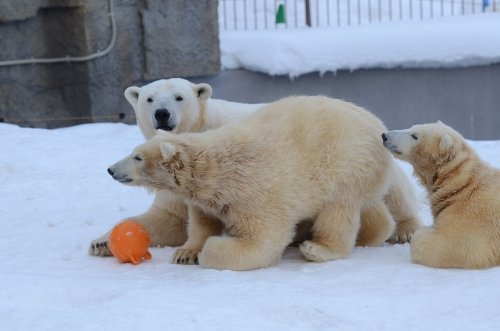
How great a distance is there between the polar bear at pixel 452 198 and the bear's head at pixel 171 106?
1.22 meters

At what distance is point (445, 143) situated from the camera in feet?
13.4

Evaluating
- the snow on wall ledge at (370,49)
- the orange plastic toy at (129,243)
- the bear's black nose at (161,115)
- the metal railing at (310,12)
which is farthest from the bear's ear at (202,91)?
the metal railing at (310,12)

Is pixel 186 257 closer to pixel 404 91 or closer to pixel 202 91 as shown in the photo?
pixel 202 91

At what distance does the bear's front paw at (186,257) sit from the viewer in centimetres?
411

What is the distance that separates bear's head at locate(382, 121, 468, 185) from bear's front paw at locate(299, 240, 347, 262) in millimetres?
516

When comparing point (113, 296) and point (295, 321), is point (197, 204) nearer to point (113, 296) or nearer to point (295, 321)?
point (113, 296)

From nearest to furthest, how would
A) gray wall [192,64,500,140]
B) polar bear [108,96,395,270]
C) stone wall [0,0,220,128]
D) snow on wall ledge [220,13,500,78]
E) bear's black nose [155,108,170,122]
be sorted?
polar bear [108,96,395,270] → bear's black nose [155,108,170,122] → stone wall [0,0,220,128] → snow on wall ledge [220,13,500,78] → gray wall [192,64,500,140]

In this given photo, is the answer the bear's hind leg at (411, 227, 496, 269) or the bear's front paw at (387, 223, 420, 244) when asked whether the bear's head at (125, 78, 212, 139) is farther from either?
the bear's hind leg at (411, 227, 496, 269)

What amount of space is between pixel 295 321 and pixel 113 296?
2.19ft

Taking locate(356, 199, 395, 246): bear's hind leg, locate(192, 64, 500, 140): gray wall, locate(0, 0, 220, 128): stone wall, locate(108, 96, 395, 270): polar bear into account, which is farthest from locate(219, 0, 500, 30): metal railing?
locate(108, 96, 395, 270): polar bear

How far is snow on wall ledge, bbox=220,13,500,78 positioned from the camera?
359 inches

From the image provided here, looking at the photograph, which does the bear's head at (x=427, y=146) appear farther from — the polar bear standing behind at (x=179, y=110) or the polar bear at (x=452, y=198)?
the polar bear standing behind at (x=179, y=110)

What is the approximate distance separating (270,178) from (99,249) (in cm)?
91


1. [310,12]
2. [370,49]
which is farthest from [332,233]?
[310,12]
